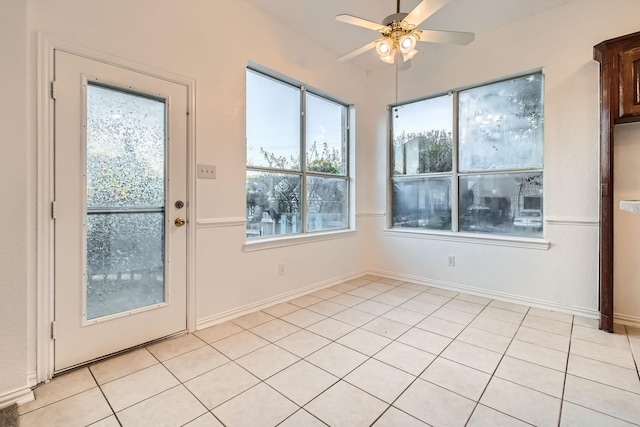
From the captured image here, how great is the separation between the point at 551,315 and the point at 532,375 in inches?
53.2

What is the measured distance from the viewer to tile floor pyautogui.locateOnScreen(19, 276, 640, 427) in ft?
5.08

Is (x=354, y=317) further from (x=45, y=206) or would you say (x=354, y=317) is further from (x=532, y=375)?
(x=45, y=206)

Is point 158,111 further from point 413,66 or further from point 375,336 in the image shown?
point 413,66

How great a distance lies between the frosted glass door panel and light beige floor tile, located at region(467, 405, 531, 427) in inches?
88.5

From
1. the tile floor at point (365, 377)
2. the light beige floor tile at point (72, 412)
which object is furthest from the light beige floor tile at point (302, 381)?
the light beige floor tile at point (72, 412)

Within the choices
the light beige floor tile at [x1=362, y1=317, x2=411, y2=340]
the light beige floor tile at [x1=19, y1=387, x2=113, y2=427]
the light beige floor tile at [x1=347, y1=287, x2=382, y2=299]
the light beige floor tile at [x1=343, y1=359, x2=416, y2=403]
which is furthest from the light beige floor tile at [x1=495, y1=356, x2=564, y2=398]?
the light beige floor tile at [x1=19, y1=387, x2=113, y2=427]

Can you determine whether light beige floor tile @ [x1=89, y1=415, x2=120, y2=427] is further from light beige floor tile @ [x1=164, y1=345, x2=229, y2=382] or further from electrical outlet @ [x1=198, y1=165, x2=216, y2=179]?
electrical outlet @ [x1=198, y1=165, x2=216, y2=179]

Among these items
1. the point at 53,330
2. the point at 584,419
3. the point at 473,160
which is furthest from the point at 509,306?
the point at 53,330

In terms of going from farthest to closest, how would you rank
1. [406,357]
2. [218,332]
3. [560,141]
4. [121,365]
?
1. [560,141]
2. [218,332]
3. [406,357]
4. [121,365]

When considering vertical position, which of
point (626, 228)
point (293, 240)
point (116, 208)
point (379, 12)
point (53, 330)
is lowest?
point (53, 330)

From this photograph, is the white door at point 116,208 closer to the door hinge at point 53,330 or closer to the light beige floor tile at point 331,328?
the door hinge at point 53,330

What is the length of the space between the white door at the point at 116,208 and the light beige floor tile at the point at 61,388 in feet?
0.30

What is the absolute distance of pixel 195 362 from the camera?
207cm

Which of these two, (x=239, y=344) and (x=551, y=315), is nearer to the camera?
(x=239, y=344)
